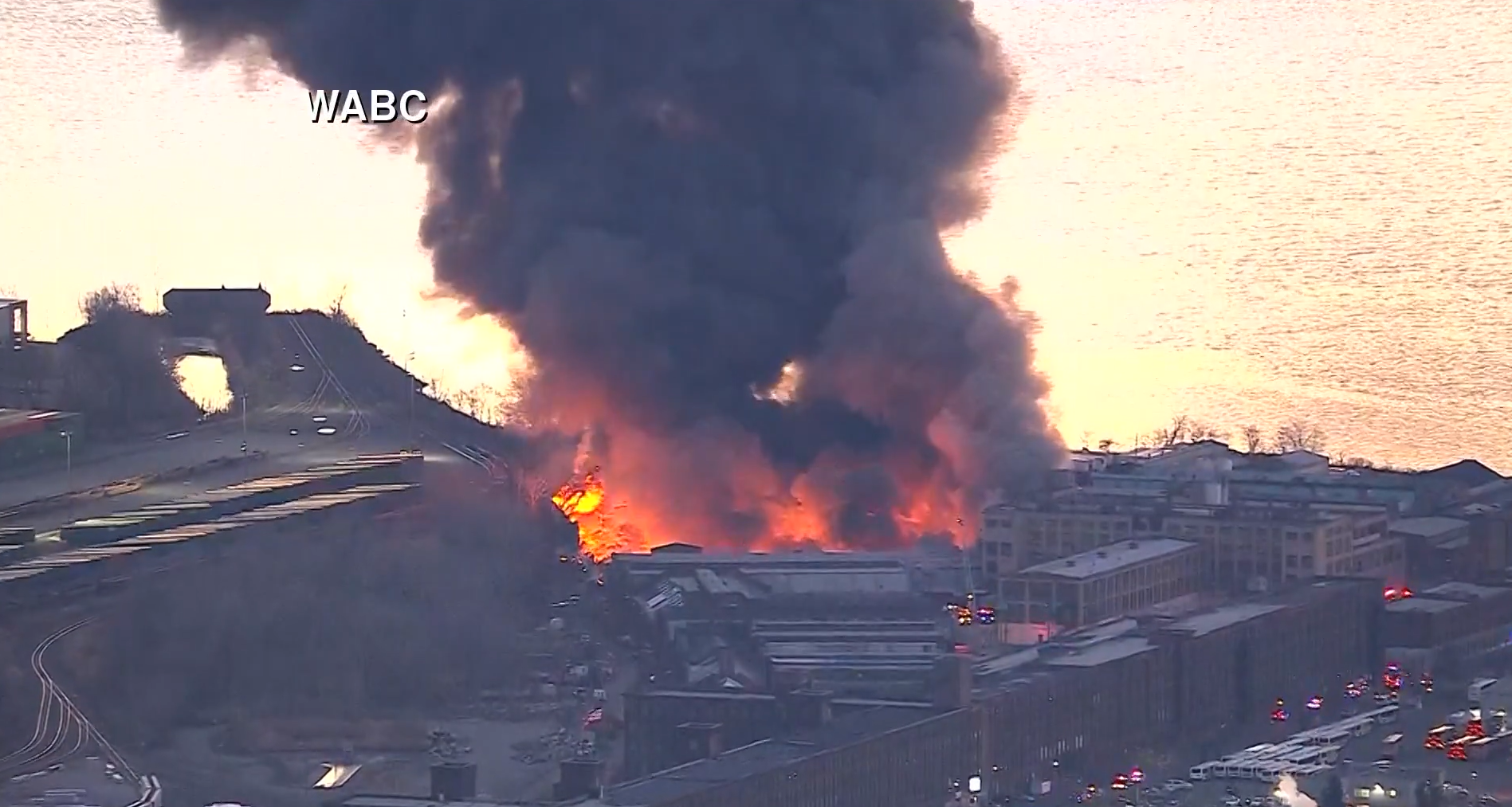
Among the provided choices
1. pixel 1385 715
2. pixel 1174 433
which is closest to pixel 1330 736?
pixel 1385 715

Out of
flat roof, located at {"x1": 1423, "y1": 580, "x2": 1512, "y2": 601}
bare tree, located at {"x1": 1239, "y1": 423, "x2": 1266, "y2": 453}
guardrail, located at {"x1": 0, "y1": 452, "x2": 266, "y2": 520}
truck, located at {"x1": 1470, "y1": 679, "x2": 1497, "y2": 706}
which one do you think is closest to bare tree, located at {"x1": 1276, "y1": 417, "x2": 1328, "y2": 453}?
bare tree, located at {"x1": 1239, "y1": 423, "x2": 1266, "y2": 453}

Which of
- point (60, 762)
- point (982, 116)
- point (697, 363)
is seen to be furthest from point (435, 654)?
point (982, 116)

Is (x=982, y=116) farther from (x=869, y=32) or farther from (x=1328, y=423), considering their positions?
(x=1328, y=423)

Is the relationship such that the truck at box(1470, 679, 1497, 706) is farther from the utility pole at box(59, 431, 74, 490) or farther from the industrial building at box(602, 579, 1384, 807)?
the utility pole at box(59, 431, 74, 490)

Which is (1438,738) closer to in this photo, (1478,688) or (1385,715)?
(1385,715)

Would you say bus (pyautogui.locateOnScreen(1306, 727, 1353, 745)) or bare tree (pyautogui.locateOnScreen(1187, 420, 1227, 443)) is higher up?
bare tree (pyautogui.locateOnScreen(1187, 420, 1227, 443))

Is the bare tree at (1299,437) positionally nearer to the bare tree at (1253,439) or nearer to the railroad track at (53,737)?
the bare tree at (1253,439)
